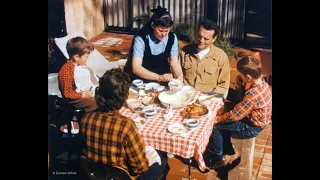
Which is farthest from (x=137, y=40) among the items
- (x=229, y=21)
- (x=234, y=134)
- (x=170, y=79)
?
(x=234, y=134)

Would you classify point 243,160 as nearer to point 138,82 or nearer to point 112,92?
point 138,82

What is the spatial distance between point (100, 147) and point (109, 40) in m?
1.38

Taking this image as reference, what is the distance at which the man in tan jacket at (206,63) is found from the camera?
16.1 ft

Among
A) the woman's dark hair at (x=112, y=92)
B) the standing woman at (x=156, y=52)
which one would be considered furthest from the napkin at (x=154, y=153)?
the standing woman at (x=156, y=52)

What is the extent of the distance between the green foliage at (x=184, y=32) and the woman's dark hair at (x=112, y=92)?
0.93 metres

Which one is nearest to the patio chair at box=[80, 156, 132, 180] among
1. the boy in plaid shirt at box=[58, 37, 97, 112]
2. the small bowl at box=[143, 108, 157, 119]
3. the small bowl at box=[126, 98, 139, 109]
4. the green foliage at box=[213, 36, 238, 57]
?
the small bowl at box=[143, 108, 157, 119]

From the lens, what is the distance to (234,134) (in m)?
4.95

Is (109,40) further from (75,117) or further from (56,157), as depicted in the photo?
(56,157)

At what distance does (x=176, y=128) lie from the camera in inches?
176

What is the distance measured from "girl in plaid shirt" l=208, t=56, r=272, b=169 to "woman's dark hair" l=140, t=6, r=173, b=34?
Result: 0.85 m

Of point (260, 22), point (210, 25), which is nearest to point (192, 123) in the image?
point (210, 25)

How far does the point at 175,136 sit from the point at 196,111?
0.35m

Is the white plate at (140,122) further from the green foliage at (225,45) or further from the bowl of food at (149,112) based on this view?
the green foliage at (225,45)

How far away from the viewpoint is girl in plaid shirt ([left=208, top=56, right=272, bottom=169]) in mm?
4766
